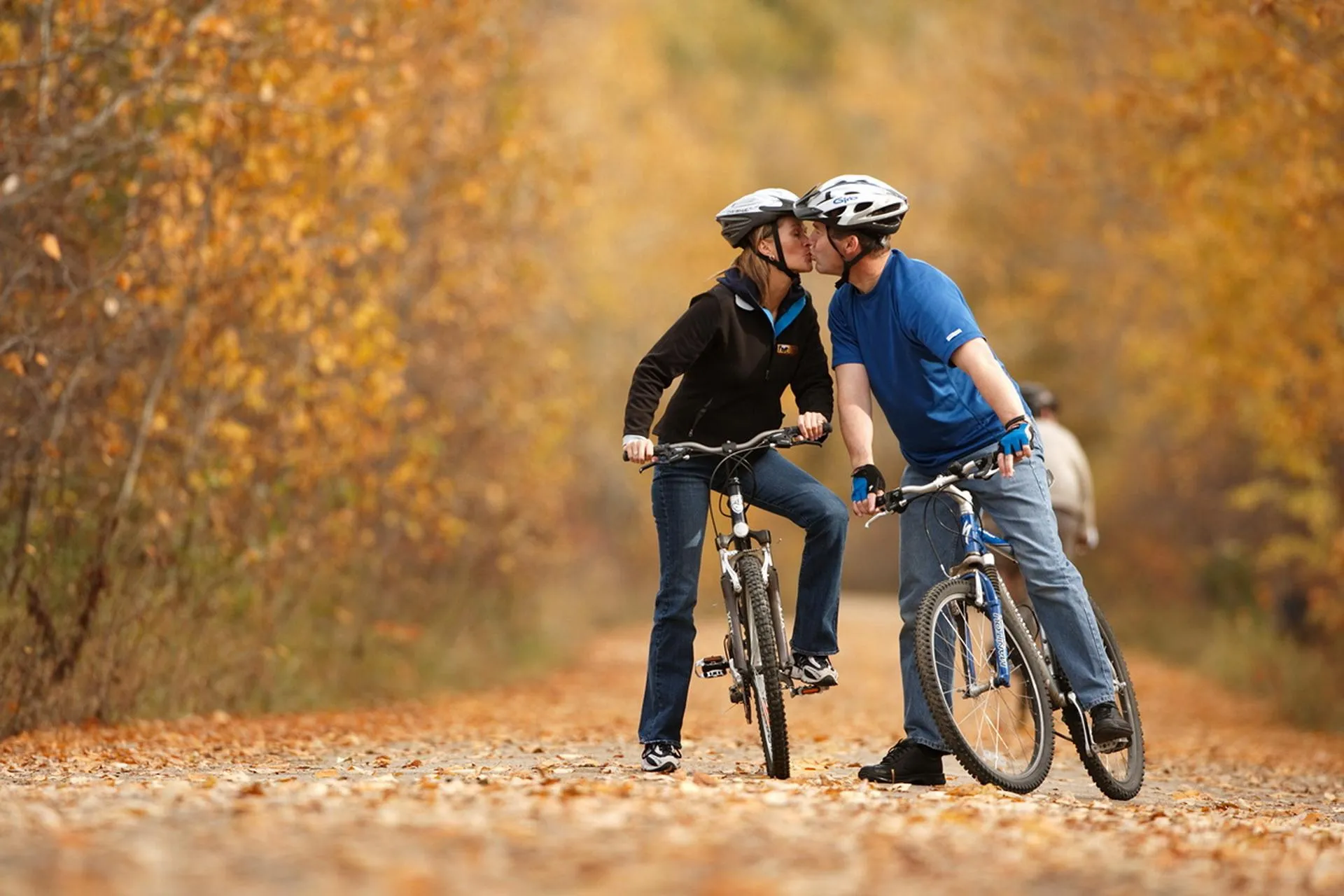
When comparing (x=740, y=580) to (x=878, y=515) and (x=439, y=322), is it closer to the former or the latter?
(x=878, y=515)

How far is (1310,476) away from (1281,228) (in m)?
3.75

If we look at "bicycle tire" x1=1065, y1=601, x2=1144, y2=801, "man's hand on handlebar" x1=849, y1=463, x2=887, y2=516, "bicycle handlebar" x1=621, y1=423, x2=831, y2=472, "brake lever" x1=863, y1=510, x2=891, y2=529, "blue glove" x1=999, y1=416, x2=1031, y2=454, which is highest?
"blue glove" x1=999, y1=416, x2=1031, y2=454

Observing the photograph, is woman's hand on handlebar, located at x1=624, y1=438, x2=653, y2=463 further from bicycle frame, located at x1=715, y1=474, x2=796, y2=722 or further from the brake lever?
the brake lever

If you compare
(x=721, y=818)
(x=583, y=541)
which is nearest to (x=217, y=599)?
(x=721, y=818)

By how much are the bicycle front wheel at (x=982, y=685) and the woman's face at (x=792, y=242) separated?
1418mm

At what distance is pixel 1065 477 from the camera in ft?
39.3

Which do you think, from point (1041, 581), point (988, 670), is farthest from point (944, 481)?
point (988, 670)

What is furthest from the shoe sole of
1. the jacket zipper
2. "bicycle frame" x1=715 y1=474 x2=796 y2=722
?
the jacket zipper

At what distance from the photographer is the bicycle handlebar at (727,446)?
7371mm

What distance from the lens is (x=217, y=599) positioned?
1198cm

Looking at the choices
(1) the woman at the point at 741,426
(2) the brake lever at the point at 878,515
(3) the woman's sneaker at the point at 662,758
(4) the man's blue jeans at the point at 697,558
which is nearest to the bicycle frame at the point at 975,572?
(2) the brake lever at the point at 878,515

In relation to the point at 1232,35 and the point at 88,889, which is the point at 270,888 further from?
the point at 1232,35

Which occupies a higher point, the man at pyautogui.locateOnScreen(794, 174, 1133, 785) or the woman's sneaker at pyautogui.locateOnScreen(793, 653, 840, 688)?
the man at pyautogui.locateOnScreen(794, 174, 1133, 785)

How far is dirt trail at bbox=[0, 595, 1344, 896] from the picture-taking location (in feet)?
14.9
